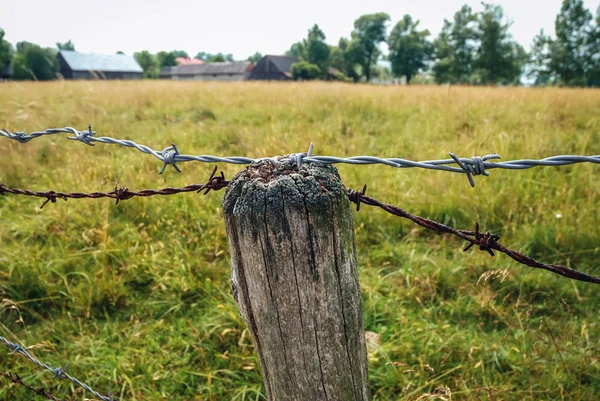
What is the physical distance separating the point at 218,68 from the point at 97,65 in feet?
64.4

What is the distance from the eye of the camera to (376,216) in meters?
3.68

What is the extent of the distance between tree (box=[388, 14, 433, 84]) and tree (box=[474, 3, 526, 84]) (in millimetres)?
7984

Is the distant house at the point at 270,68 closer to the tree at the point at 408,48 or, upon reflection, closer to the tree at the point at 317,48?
the tree at the point at 317,48

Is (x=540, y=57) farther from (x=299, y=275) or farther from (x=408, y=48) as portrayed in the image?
(x=299, y=275)

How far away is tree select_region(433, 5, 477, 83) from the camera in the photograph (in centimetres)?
4569

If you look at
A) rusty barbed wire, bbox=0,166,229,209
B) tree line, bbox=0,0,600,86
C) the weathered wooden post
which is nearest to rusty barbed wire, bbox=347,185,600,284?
the weathered wooden post

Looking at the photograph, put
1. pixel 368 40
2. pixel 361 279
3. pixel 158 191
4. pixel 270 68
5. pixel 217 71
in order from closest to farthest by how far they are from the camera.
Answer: pixel 158 191 → pixel 361 279 → pixel 368 40 → pixel 270 68 → pixel 217 71

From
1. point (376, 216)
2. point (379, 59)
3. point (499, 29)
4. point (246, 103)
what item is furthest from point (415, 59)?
point (376, 216)

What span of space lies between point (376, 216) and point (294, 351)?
2837mm

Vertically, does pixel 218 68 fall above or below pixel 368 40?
below

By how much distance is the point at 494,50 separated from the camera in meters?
43.3

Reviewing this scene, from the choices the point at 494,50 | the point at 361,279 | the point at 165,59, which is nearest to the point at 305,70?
the point at 494,50

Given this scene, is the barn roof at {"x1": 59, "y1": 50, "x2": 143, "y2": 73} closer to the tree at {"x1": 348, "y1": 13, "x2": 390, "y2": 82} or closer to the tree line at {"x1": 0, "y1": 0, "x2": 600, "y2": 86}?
the tree line at {"x1": 0, "y1": 0, "x2": 600, "y2": 86}

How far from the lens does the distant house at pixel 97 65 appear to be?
52906mm
